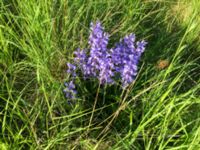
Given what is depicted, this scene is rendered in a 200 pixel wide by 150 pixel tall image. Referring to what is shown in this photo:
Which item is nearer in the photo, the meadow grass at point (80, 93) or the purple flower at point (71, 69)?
the meadow grass at point (80, 93)

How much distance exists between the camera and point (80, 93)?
2.11m

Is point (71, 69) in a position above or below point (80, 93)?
above

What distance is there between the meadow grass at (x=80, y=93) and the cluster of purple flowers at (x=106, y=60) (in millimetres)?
77

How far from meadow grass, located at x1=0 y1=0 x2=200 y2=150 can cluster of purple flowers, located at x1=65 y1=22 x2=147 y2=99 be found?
0.25 feet

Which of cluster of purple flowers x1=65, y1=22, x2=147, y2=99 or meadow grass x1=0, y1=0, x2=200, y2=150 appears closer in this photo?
meadow grass x1=0, y1=0, x2=200, y2=150

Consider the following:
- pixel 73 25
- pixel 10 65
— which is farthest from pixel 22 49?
pixel 73 25

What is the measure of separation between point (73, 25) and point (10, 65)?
1.64ft

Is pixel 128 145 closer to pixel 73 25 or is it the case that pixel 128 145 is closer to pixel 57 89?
pixel 57 89

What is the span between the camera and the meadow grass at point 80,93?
5.97 ft

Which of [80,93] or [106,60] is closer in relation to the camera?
[106,60]

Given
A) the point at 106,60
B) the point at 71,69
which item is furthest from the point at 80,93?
the point at 106,60

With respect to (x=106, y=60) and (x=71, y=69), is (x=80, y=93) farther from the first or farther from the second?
(x=106, y=60)

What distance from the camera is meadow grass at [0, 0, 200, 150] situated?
1.82 meters

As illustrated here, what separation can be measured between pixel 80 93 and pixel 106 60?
0.26 meters
